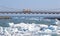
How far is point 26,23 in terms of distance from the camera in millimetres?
1671

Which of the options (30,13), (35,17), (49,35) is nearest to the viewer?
(49,35)

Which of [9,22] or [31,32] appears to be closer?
[31,32]

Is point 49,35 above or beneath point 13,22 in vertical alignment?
beneath

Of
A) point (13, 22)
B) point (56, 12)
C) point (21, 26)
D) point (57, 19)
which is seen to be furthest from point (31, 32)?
point (56, 12)

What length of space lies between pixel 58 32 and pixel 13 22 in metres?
0.56

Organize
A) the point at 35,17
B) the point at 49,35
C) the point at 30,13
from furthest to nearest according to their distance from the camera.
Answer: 1. the point at 30,13
2. the point at 35,17
3. the point at 49,35

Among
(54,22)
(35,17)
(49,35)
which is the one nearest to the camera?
(49,35)

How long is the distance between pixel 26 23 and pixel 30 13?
31 cm

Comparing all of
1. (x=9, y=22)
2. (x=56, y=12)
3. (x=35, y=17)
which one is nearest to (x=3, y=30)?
(x=9, y=22)

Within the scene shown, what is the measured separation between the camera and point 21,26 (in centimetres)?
158

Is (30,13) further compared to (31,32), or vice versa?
(30,13)

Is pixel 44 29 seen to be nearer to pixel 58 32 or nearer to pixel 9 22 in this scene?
pixel 58 32

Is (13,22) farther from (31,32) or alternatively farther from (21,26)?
(31,32)

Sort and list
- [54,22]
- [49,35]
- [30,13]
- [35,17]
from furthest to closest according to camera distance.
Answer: [30,13] < [35,17] < [54,22] < [49,35]
